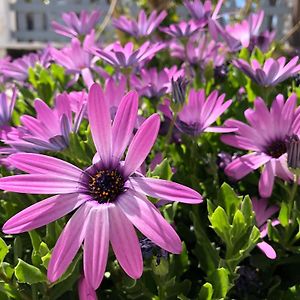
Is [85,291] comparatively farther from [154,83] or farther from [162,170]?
[154,83]

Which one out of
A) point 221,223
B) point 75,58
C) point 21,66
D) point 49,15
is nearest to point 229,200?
point 221,223

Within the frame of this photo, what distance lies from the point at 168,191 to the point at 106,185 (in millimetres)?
92

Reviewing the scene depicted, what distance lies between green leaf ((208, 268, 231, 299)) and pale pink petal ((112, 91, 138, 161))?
0.65ft

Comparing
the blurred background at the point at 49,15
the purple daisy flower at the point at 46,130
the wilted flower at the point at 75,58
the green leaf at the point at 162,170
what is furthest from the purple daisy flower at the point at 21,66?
the blurred background at the point at 49,15

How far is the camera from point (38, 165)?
0.57m

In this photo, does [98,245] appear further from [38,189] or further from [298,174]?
[298,174]

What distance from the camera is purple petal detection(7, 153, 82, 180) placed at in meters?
0.56

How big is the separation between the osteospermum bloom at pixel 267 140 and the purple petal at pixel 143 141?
0.23 metres

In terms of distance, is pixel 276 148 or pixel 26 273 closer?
pixel 26 273

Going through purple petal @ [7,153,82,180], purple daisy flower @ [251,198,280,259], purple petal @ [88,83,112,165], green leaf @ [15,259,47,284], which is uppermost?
purple petal @ [88,83,112,165]

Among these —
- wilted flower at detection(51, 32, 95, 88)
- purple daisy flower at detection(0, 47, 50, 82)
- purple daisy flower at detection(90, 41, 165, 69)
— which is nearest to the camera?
purple daisy flower at detection(90, 41, 165, 69)

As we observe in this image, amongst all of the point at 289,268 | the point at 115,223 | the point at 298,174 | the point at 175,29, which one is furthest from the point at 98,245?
the point at 175,29

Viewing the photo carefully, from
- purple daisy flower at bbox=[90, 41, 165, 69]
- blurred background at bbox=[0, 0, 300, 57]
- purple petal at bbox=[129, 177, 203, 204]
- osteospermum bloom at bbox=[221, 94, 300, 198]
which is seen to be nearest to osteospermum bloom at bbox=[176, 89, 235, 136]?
osteospermum bloom at bbox=[221, 94, 300, 198]

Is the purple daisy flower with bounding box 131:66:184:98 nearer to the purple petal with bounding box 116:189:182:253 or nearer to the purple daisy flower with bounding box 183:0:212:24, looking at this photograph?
the purple daisy flower with bounding box 183:0:212:24
